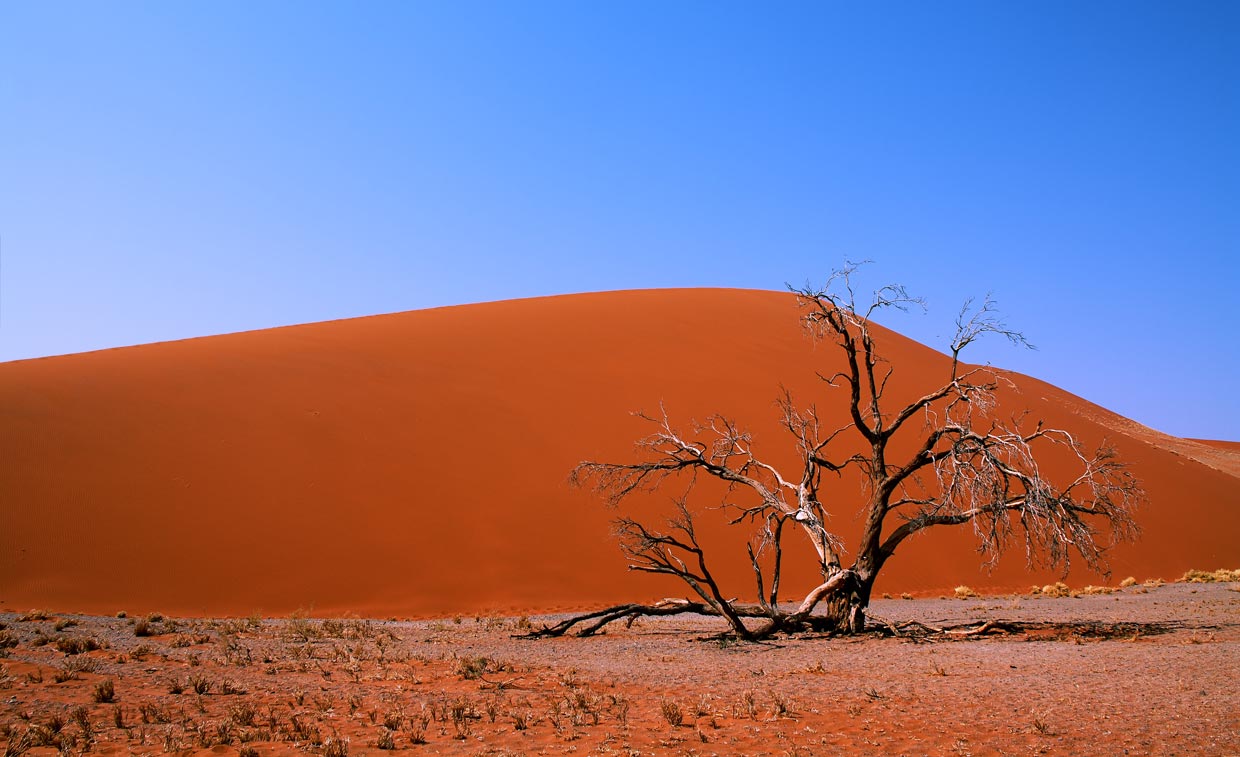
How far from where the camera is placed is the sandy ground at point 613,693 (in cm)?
538

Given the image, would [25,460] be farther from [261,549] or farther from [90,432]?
[261,549]

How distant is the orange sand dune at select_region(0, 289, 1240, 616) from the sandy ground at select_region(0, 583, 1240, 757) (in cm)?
436

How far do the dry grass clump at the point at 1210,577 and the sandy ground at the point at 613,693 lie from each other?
10.7 m

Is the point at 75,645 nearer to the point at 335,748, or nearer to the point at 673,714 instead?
the point at 335,748

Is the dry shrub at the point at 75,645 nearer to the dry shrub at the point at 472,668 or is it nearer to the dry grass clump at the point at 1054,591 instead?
the dry shrub at the point at 472,668

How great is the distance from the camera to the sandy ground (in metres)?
5.38

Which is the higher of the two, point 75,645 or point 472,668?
point 75,645

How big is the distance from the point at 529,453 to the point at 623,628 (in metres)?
8.95

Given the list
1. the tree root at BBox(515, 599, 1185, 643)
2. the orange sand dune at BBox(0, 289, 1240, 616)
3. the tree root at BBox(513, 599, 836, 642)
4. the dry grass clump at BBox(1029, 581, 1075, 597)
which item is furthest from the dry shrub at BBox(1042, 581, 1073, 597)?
the tree root at BBox(513, 599, 836, 642)

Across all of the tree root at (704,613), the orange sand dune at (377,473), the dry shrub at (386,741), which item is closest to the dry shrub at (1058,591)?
the orange sand dune at (377,473)

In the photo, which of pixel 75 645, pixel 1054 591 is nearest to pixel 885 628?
pixel 1054 591

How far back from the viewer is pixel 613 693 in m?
7.12

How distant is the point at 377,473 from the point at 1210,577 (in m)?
20.4

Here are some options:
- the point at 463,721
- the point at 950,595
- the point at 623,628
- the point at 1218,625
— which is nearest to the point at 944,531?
the point at 950,595
